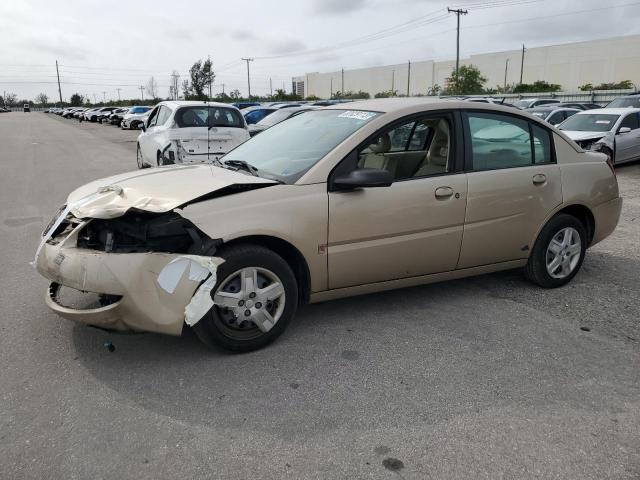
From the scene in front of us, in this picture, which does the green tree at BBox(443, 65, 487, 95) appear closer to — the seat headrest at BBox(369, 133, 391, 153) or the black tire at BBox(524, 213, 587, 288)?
the black tire at BBox(524, 213, 587, 288)

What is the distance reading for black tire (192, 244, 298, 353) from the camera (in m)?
3.44

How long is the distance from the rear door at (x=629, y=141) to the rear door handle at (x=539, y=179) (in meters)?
10.4

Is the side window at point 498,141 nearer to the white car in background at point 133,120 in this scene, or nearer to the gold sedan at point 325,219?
Result: the gold sedan at point 325,219

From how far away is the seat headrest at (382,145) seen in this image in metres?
4.25

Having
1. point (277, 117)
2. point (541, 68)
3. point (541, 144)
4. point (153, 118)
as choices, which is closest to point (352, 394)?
point (541, 144)

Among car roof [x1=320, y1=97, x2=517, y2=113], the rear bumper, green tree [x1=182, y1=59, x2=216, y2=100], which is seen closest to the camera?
car roof [x1=320, y1=97, x2=517, y2=113]

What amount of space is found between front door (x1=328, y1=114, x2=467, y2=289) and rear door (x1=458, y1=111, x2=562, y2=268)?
0.51 feet

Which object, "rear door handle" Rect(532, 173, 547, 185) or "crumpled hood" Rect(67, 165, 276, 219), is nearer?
"crumpled hood" Rect(67, 165, 276, 219)

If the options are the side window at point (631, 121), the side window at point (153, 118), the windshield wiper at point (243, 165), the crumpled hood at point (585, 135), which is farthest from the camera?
the side window at point (631, 121)

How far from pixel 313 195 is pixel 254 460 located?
178 centimetres

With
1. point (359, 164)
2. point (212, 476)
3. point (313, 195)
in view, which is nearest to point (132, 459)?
point (212, 476)

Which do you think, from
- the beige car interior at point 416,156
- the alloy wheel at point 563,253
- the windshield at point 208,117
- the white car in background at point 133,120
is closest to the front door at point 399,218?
the beige car interior at point 416,156

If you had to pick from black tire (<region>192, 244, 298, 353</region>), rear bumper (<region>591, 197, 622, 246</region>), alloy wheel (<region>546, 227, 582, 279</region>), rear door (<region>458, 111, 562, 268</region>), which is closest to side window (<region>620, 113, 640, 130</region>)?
rear bumper (<region>591, 197, 622, 246</region>)

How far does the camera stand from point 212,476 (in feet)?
8.12
